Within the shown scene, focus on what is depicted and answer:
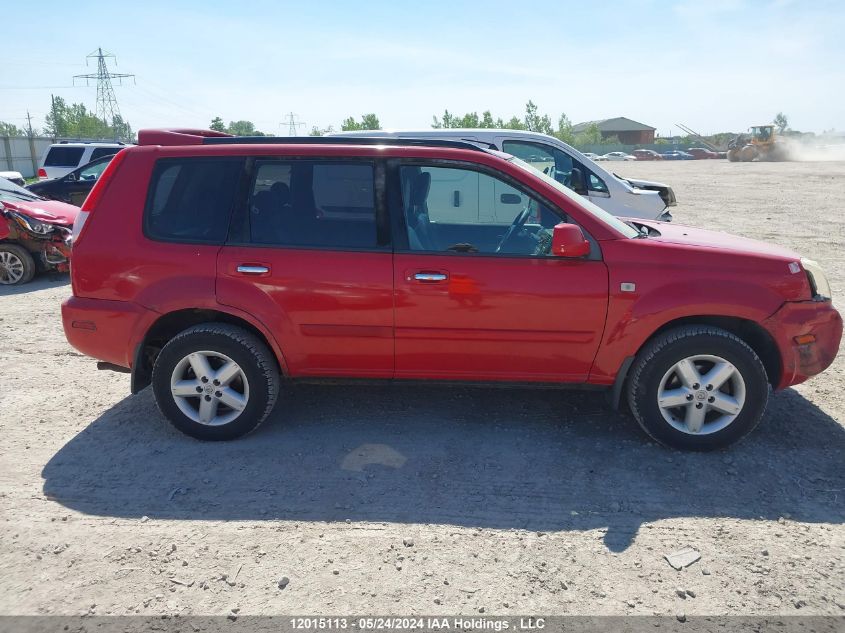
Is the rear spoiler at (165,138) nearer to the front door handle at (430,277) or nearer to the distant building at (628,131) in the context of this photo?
the front door handle at (430,277)

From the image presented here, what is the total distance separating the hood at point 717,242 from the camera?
3.95m

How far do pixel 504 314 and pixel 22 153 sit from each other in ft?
120

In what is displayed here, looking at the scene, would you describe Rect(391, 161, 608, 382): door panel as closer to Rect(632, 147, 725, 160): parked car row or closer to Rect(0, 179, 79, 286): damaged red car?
Rect(0, 179, 79, 286): damaged red car

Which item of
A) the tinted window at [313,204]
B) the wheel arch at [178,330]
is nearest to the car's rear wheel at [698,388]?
the tinted window at [313,204]

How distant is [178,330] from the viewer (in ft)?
14.1

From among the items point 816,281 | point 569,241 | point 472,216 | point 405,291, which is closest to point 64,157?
point 472,216

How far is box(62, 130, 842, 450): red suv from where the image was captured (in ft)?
12.6

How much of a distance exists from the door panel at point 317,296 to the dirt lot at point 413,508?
68cm

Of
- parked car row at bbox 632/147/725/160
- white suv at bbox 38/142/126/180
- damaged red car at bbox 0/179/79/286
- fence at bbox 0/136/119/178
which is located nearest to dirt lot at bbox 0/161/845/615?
damaged red car at bbox 0/179/79/286

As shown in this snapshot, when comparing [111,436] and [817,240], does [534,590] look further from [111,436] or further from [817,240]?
[817,240]

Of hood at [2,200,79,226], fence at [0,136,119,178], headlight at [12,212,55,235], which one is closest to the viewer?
headlight at [12,212,55,235]

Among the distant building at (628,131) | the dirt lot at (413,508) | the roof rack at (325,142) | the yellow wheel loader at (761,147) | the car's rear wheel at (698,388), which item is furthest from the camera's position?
the distant building at (628,131)

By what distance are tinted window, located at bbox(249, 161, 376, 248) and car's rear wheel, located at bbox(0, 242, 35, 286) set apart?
652cm

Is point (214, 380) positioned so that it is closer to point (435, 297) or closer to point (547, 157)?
point (435, 297)
